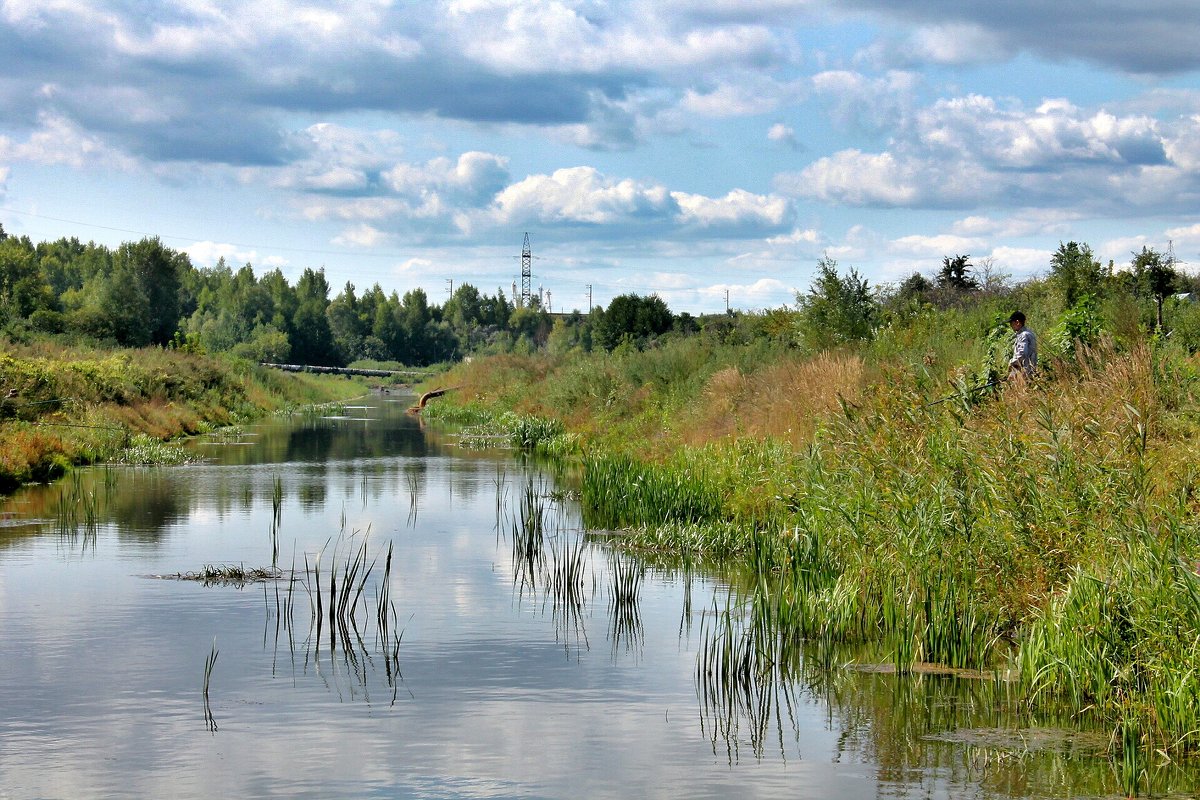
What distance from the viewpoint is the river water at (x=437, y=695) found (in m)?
9.30

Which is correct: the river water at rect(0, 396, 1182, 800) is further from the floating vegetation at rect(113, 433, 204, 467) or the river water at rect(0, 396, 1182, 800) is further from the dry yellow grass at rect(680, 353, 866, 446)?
the floating vegetation at rect(113, 433, 204, 467)

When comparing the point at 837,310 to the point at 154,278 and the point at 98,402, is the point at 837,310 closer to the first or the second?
the point at 98,402

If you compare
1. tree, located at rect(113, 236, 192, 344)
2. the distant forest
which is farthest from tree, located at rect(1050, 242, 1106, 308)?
tree, located at rect(113, 236, 192, 344)

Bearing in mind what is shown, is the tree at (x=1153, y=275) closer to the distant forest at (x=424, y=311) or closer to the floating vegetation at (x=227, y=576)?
the distant forest at (x=424, y=311)

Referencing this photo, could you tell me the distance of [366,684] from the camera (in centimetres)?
1191

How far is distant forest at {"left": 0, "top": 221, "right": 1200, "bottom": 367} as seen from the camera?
3622 centimetres

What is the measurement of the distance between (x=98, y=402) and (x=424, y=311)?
12183cm

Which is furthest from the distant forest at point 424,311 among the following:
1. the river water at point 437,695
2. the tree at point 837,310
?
the river water at point 437,695

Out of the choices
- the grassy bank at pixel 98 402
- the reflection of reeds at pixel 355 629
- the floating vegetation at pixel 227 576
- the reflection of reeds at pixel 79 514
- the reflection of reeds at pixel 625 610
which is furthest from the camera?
the grassy bank at pixel 98 402

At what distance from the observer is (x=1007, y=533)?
40.0ft

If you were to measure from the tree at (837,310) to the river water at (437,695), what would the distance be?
676 inches

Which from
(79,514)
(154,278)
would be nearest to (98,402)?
(79,514)

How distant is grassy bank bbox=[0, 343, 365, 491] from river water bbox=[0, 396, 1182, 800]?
34.7ft

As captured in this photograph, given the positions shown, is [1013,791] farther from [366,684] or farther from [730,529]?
[730,529]
